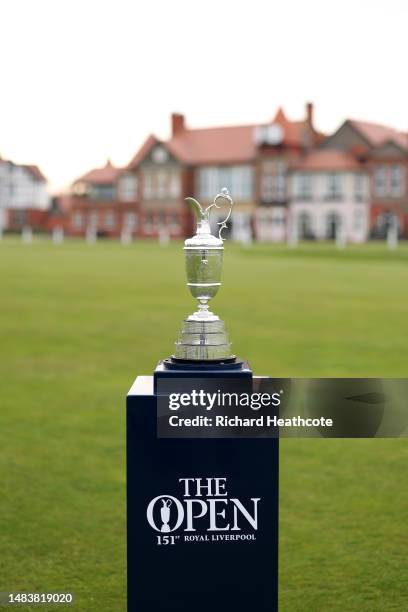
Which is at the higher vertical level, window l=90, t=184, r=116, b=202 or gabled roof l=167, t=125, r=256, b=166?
gabled roof l=167, t=125, r=256, b=166

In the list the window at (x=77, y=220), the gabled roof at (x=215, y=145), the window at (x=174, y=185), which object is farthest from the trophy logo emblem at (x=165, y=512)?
the window at (x=77, y=220)

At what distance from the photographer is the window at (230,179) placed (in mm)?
68125

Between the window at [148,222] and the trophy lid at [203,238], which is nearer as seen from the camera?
the trophy lid at [203,238]

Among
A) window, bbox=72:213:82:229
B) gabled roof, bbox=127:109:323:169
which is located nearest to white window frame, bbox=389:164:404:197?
gabled roof, bbox=127:109:323:169

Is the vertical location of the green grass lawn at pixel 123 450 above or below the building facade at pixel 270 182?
below

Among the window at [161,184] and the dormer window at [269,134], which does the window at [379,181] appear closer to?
the dormer window at [269,134]

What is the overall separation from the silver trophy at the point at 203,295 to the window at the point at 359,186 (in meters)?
59.5

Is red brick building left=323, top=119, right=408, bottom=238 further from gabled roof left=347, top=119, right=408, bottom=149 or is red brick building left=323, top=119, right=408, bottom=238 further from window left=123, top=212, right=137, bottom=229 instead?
window left=123, top=212, right=137, bottom=229

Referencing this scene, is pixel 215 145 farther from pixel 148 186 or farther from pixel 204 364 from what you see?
pixel 204 364

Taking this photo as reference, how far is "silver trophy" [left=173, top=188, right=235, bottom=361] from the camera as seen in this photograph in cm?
383

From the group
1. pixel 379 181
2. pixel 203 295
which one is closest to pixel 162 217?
pixel 379 181

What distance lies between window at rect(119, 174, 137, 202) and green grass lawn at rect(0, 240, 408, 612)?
54863mm

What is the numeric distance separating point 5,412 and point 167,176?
209 feet

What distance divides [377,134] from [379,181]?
14.0 ft
